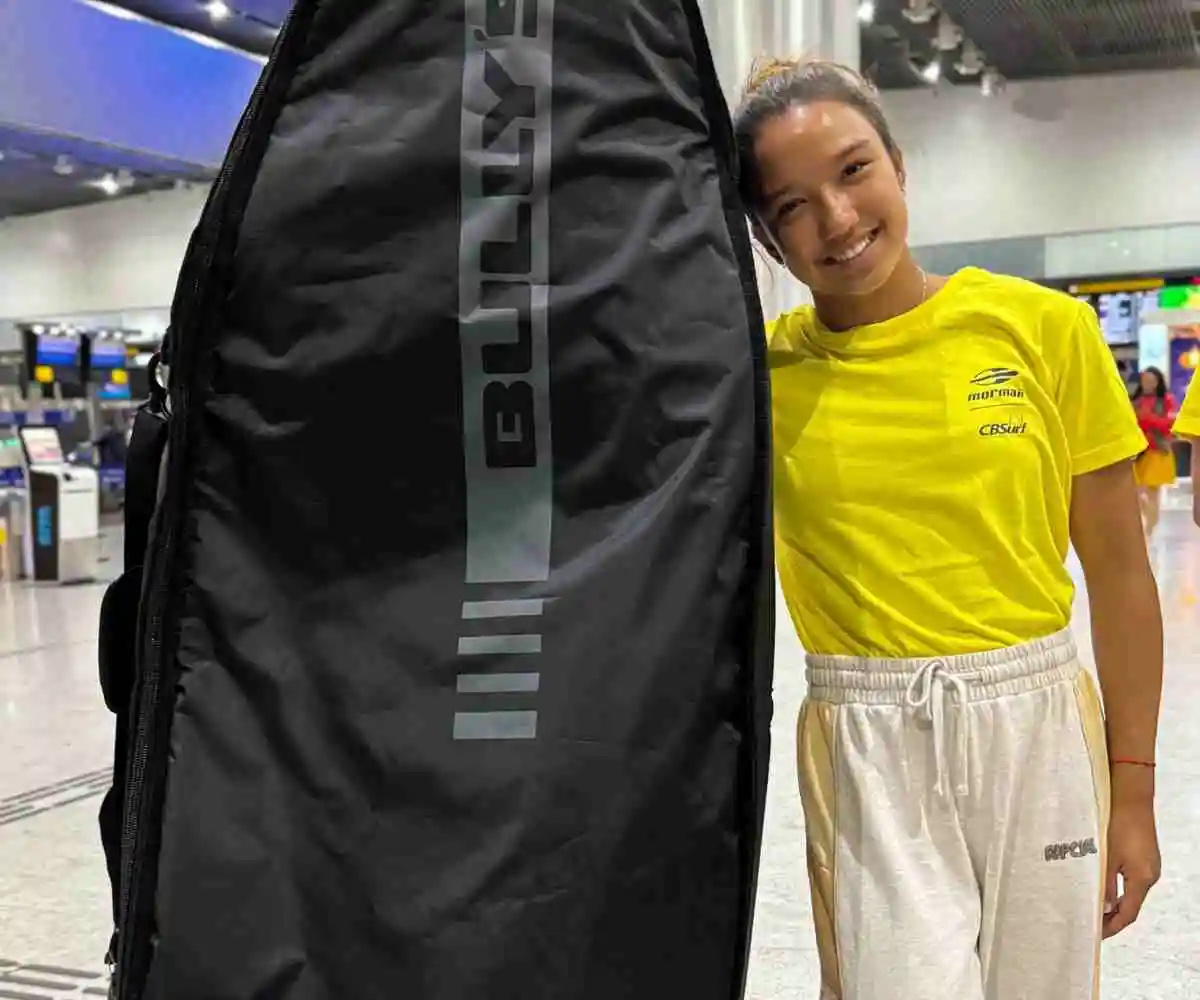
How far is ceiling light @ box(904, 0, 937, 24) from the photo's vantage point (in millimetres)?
8445

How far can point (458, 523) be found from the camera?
2.57 feet

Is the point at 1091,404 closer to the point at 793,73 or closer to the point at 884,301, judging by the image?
the point at 884,301

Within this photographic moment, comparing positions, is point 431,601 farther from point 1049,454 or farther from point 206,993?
point 1049,454

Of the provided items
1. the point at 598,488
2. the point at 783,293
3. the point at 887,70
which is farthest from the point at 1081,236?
the point at 598,488

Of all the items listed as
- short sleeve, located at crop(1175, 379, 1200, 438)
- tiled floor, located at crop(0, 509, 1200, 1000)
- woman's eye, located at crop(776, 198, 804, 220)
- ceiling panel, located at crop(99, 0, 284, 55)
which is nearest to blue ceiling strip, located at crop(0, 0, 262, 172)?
ceiling panel, located at crop(99, 0, 284, 55)

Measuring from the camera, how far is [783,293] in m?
4.38

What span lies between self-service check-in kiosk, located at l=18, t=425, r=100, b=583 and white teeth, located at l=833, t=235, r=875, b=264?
692 cm

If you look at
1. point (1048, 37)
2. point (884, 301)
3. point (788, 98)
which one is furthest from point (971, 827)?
point (1048, 37)

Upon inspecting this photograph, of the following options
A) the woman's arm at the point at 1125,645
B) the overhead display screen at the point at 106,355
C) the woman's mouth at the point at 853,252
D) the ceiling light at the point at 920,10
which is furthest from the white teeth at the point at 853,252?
the overhead display screen at the point at 106,355

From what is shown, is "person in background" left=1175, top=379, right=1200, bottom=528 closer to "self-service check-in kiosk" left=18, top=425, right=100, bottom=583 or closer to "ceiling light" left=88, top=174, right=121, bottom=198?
"self-service check-in kiosk" left=18, top=425, right=100, bottom=583

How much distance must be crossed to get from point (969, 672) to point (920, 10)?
28.0 ft

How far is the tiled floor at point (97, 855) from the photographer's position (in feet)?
5.86

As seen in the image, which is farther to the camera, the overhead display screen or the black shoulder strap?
the overhead display screen

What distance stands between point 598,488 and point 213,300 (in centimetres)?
26
